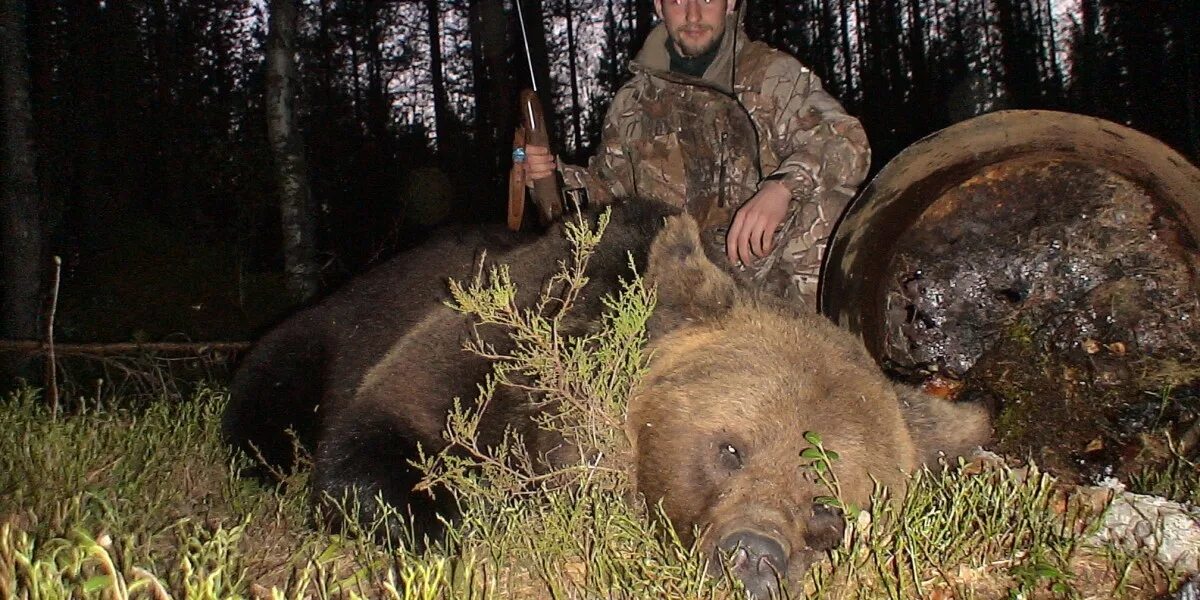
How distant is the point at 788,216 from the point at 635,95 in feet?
4.54

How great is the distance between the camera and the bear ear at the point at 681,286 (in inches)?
111

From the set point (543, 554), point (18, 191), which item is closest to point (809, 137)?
point (543, 554)

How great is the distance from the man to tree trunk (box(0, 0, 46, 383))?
4.84 metres

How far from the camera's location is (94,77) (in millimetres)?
14891

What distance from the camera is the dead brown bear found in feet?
7.76

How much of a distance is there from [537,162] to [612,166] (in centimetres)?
75

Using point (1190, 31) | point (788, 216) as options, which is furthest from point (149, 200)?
point (1190, 31)

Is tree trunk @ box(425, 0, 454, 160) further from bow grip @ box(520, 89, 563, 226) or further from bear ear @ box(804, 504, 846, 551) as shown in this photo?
bear ear @ box(804, 504, 846, 551)

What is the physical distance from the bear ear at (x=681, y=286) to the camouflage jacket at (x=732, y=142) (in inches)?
56.9

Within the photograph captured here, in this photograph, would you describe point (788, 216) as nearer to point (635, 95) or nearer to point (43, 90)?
point (635, 95)

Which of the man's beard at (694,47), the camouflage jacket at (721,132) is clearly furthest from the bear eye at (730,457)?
the man's beard at (694,47)

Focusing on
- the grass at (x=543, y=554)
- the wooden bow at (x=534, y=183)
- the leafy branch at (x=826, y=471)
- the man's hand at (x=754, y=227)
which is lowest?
the grass at (x=543, y=554)

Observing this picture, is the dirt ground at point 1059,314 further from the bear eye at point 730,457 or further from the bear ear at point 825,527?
the bear eye at point 730,457

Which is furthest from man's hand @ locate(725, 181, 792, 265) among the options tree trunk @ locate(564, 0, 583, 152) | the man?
tree trunk @ locate(564, 0, 583, 152)
